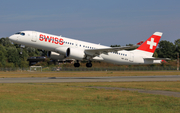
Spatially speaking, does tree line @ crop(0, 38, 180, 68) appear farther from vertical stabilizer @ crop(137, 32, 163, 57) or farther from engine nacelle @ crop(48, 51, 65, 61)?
vertical stabilizer @ crop(137, 32, 163, 57)

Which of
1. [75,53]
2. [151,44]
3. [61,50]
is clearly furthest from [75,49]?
[151,44]

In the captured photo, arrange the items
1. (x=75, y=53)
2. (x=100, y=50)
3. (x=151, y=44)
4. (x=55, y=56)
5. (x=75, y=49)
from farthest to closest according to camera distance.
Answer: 1. (x=151, y=44)
2. (x=55, y=56)
3. (x=100, y=50)
4. (x=75, y=49)
5. (x=75, y=53)

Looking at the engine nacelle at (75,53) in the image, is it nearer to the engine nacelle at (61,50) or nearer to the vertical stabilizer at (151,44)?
the engine nacelle at (61,50)

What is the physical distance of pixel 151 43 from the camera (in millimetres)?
54188

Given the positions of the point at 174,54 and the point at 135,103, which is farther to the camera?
the point at 174,54

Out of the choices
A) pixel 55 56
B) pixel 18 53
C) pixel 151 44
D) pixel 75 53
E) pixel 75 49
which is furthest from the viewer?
pixel 18 53

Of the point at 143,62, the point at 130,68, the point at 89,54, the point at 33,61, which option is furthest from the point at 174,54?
the point at 89,54

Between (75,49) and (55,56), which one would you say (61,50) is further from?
(55,56)

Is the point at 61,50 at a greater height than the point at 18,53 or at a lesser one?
lesser

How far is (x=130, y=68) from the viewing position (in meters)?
82.6

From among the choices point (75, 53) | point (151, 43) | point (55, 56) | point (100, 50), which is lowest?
point (55, 56)

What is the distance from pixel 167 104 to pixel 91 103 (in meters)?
5.30

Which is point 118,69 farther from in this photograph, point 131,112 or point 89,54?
point 131,112

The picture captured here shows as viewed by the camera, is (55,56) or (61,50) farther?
(55,56)
